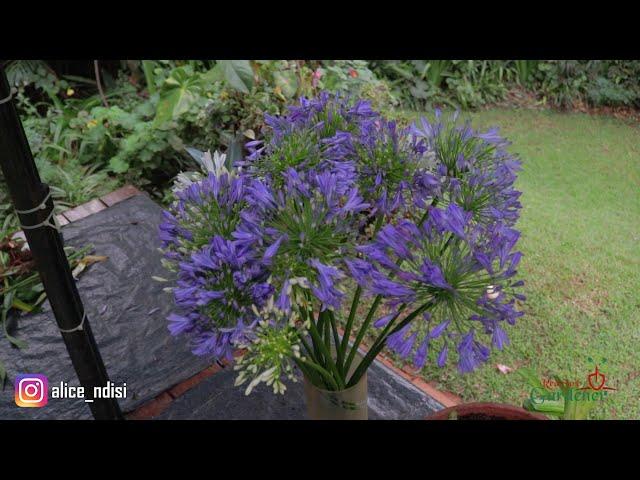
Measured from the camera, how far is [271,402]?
6.56ft

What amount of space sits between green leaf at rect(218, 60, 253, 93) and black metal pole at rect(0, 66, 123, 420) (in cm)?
176

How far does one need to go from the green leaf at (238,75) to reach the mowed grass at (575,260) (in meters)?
1.48

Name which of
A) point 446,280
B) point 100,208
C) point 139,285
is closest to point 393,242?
point 446,280

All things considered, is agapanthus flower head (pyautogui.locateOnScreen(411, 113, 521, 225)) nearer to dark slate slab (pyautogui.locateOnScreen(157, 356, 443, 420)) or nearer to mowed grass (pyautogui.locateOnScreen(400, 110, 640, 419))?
dark slate slab (pyautogui.locateOnScreen(157, 356, 443, 420))

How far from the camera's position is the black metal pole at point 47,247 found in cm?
98

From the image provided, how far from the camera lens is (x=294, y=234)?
32.0 inches

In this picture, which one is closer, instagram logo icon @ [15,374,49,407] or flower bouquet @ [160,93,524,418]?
flower bouquet @ [160,93,524,418]

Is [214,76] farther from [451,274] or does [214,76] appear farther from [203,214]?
[451,274]

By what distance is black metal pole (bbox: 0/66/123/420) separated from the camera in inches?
38.6

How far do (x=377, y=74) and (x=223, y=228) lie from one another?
13.7 feet

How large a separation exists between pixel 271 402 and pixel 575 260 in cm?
188

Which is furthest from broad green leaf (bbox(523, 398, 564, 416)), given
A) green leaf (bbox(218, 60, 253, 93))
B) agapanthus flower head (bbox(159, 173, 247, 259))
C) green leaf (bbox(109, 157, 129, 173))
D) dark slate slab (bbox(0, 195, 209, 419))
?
green leaf (bbox(109, 157, 129, 173))
